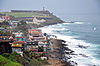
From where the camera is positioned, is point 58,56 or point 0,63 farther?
point 58,56

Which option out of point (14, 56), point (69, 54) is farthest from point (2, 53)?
point (69, 54)

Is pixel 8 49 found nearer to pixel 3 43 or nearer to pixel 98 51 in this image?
pixel 3 43

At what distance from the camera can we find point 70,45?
28.1 meters

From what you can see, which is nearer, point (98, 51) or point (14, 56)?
point (14, 56)

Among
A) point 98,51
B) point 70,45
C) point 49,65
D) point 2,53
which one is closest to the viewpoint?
point 2,53

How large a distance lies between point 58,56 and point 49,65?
12.0 ft

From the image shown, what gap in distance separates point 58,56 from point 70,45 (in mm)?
5860

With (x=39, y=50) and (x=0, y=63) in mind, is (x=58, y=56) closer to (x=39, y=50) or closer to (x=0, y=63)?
(x=39, y=50)

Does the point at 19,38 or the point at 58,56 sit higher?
the point at 19,38

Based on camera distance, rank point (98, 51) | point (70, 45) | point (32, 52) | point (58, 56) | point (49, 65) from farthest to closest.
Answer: point (70, 45)
point (98, 51)
point (58, 56)
point (32, 52)
point (49, 65)

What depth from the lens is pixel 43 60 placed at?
19.7 m

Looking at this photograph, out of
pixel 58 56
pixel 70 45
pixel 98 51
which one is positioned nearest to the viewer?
pixel 58 56

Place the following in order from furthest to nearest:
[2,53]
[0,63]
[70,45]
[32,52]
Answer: [70,45], [32,52], [2,53], [0,63]

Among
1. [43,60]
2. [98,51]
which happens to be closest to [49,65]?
[43,60]
